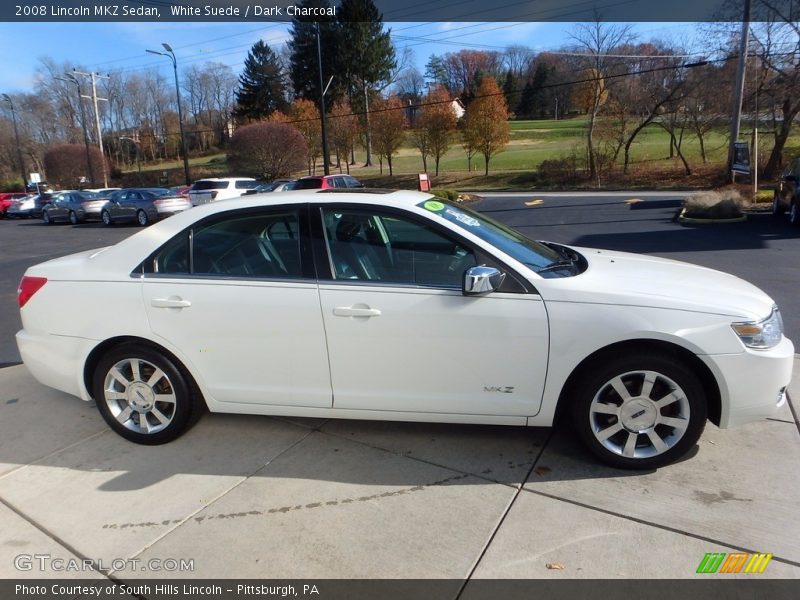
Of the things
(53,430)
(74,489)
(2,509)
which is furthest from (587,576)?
(53,430)

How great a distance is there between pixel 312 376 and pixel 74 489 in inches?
58.6

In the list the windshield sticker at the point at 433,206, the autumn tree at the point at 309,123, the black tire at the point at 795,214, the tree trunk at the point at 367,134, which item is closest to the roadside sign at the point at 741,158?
the black tire at the point at 795,214

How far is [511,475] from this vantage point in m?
3.25

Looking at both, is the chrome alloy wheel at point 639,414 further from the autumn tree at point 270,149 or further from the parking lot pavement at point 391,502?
the autumn tree at point 270,149

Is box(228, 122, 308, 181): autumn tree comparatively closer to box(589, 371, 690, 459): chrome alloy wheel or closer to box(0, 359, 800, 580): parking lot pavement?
box(0, 359, 800, 580): parking lot pavement

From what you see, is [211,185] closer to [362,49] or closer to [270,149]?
[270,149]

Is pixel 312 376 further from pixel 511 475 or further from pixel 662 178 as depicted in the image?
pixel 662 178

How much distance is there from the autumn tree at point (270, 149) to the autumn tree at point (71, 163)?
64.2 feet

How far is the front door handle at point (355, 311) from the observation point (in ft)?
10.6

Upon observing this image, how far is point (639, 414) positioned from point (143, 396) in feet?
9.84

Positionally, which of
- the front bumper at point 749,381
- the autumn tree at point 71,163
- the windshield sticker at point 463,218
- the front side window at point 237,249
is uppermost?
the autumn tree at point 71,163

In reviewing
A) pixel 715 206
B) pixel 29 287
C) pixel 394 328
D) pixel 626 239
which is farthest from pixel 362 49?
pixel 394 328

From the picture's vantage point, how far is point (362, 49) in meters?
59.7

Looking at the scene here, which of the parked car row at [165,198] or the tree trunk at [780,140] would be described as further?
the tree trunk at [780,140]
